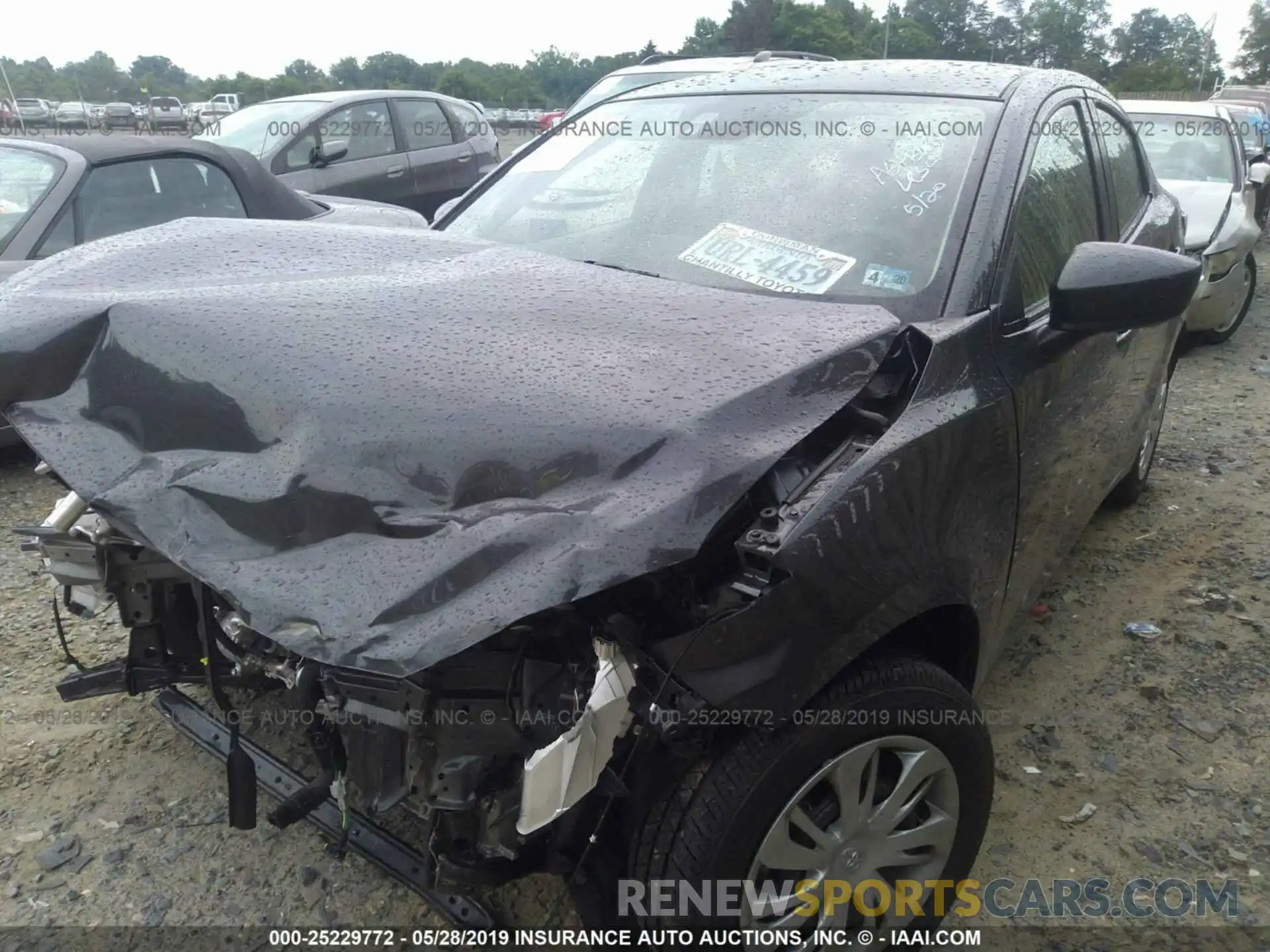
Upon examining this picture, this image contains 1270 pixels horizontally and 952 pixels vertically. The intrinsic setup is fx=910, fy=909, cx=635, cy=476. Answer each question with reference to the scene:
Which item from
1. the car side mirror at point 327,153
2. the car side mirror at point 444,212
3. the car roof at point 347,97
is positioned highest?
the car roof at point 347,97

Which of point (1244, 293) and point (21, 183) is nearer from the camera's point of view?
point (21, 183)

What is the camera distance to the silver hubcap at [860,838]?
1670 millimetres

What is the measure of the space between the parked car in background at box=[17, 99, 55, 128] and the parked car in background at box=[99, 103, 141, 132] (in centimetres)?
161

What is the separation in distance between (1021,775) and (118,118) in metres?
37.4

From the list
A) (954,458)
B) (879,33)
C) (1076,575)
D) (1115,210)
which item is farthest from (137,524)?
(879,33)

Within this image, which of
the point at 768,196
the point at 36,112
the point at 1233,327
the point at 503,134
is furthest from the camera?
the point at 36,112

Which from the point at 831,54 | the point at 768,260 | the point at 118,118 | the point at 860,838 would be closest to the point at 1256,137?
the point at 768,260

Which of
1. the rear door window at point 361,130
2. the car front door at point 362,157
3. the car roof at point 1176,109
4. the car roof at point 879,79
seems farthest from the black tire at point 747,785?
the car roof at point 1176,109

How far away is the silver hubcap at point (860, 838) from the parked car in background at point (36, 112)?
33.5 m

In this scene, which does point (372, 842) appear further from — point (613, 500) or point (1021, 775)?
point (1021, 775)

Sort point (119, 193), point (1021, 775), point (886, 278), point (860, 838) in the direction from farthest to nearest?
point (119, 193) → point (1021, 775) → point (886, 278) → point (860, 838)

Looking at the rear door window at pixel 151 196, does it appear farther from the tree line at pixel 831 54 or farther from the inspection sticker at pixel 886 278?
the tree line at pixel 831 54

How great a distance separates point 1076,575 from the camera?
3678mm
